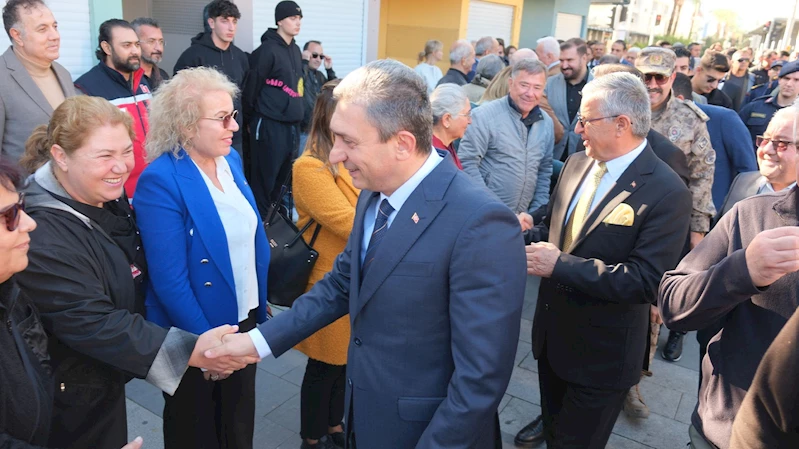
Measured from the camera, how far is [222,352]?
231 cm

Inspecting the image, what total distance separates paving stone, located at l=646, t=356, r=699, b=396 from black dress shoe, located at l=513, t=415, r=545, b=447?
4.21 ft

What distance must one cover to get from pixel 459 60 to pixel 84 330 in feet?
21.1

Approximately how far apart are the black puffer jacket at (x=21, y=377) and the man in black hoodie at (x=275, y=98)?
4.98 meters

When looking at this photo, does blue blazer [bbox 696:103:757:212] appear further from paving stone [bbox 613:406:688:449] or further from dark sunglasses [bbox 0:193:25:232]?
dark sunglasses [bbox 0:193:25:232]

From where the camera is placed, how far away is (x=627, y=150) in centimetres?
261

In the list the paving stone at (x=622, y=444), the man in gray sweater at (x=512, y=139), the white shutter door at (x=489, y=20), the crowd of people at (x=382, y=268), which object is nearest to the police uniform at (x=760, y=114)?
the crowd of people at (x=382, y=268)

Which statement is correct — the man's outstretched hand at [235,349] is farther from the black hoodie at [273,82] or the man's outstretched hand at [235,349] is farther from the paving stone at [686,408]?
the black hoodie at [273,82]

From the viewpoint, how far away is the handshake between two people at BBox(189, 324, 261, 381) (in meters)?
2.28

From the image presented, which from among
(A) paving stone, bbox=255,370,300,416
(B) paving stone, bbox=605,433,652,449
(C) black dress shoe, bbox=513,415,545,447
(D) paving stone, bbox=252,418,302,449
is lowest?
(A) paving stone, bbox=255,370,300,416

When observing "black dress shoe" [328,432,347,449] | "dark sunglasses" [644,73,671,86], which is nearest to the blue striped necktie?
"black dress shoe" [328,432,347,449]

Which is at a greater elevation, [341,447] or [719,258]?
[719,258]

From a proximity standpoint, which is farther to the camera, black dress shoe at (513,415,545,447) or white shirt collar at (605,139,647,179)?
black dress shoe at (513,415,545,447)

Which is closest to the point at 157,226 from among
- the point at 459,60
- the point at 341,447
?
the point at 341,447

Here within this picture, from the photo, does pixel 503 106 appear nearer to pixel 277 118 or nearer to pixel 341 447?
pixel 341 447
